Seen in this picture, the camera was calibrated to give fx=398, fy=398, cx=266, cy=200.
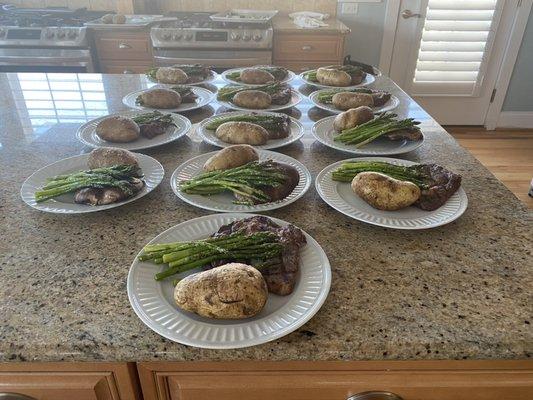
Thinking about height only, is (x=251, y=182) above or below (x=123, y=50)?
above

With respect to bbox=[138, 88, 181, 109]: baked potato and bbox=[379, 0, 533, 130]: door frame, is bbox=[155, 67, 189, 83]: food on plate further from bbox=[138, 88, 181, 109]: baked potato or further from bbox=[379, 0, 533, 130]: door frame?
bbox=[379, 0, 533, 130]: door frame

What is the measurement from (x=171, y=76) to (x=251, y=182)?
3.64 feet

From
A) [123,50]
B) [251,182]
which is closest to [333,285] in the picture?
[251,182]

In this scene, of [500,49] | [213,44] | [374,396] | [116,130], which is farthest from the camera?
[500,49]

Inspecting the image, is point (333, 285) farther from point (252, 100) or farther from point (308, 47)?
point (308, 47)

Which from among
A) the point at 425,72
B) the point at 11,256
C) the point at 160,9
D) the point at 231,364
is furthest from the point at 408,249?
the point at 160,9

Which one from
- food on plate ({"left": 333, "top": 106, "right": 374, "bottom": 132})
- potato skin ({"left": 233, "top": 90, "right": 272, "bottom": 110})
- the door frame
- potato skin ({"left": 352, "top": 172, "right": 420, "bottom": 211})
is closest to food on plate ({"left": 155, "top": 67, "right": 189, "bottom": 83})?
potato skin ({"left": 233, "top": 90, "right": 272, "bottom": 110})

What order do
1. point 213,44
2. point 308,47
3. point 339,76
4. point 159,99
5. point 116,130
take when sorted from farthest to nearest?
point 308,47 → point 213,44 → point 339,76 → point 159,99 → point 116,130

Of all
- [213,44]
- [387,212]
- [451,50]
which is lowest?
[451,50]

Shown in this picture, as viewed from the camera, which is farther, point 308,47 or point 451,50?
point 451,50

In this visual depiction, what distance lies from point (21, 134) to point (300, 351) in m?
1.31

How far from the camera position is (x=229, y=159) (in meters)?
1.12

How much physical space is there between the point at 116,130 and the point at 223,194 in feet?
1.66

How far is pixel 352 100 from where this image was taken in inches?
63.5
